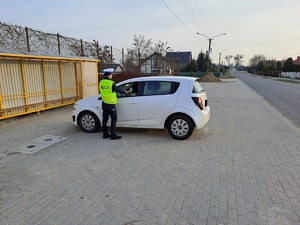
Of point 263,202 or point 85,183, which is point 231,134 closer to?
point 263,202

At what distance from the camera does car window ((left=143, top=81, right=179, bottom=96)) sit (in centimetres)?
559

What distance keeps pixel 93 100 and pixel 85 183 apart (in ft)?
10.3

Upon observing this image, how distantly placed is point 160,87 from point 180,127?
1168mm

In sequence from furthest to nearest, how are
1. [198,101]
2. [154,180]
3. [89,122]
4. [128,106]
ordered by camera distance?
[89,122], [128,106], [198,101], [154,180]

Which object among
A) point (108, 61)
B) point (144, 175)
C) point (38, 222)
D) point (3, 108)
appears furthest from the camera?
point (108, 61)

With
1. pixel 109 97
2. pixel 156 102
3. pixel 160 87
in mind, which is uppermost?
pixel 160 87

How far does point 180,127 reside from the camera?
5535mm

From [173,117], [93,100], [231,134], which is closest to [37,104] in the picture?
[93,100]

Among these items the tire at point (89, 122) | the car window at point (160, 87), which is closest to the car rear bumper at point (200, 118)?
the car window at point (160, 87)

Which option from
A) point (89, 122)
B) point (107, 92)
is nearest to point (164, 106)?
point (107, 92)

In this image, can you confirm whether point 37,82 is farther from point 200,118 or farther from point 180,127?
point 200,118

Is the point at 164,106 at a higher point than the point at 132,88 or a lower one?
lower

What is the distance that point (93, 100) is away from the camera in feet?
20.4

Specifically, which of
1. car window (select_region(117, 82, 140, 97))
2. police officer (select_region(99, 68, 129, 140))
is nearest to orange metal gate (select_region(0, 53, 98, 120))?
police officer (select_region(99, 68, 129, 140))
